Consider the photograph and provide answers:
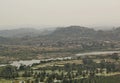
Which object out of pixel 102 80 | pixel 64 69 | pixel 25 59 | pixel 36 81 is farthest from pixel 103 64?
pixel 25 59

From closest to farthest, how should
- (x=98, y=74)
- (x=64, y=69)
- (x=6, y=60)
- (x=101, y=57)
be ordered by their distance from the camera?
(x=98, y=74), (x=64, y=69), (x=101, y=57), (x=6, y=60)

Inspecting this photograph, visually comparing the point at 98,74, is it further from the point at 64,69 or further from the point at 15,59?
the point at 15,59

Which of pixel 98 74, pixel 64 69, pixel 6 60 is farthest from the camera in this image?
pixel 6 60

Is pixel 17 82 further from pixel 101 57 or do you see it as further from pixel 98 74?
pixel 101 57

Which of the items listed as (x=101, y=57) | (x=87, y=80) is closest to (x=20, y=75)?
(x=87, y=80)

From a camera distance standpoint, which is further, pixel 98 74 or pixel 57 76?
pixel 98 74

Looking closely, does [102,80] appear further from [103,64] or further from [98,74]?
[103,64]

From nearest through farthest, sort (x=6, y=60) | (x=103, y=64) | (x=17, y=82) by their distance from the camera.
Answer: (x=17, y=82)
(x=103, y=64)
(x=6, y=60)

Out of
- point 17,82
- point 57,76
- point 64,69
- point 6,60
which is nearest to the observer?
point 17,82

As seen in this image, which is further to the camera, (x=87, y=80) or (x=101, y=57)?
(x=101, y=57)
